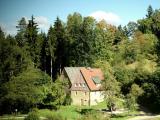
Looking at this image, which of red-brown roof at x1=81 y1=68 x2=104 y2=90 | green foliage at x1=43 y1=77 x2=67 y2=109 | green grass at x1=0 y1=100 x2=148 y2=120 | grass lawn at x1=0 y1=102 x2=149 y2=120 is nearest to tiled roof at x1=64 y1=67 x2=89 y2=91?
red-brown roof at x1=81 y1=68 x2=104 y2=90

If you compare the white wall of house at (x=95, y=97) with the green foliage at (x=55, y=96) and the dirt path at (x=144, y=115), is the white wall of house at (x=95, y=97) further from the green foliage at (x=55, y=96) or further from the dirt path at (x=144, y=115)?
the dirt path at (x=144, y=115)

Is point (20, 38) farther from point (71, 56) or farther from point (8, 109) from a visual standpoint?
point (8, 109)

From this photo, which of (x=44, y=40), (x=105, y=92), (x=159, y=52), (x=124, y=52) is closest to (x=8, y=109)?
(x=105, y=92)

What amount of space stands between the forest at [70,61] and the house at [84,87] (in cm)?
264

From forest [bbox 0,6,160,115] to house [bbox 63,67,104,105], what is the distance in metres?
2.64

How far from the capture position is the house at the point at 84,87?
73.9m

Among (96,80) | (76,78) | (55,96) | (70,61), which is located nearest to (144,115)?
(96,80)

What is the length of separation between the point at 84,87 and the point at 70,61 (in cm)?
1723

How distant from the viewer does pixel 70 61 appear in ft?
296

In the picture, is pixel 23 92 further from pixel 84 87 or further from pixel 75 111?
pixel 84 87

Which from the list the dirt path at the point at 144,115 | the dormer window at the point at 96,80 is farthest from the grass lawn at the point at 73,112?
the dormer window at the point at 96,80

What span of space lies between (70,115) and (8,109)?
1430cm

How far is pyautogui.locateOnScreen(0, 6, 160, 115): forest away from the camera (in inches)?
2571

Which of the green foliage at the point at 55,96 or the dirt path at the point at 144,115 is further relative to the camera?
the green foliage at the point at 55,96
